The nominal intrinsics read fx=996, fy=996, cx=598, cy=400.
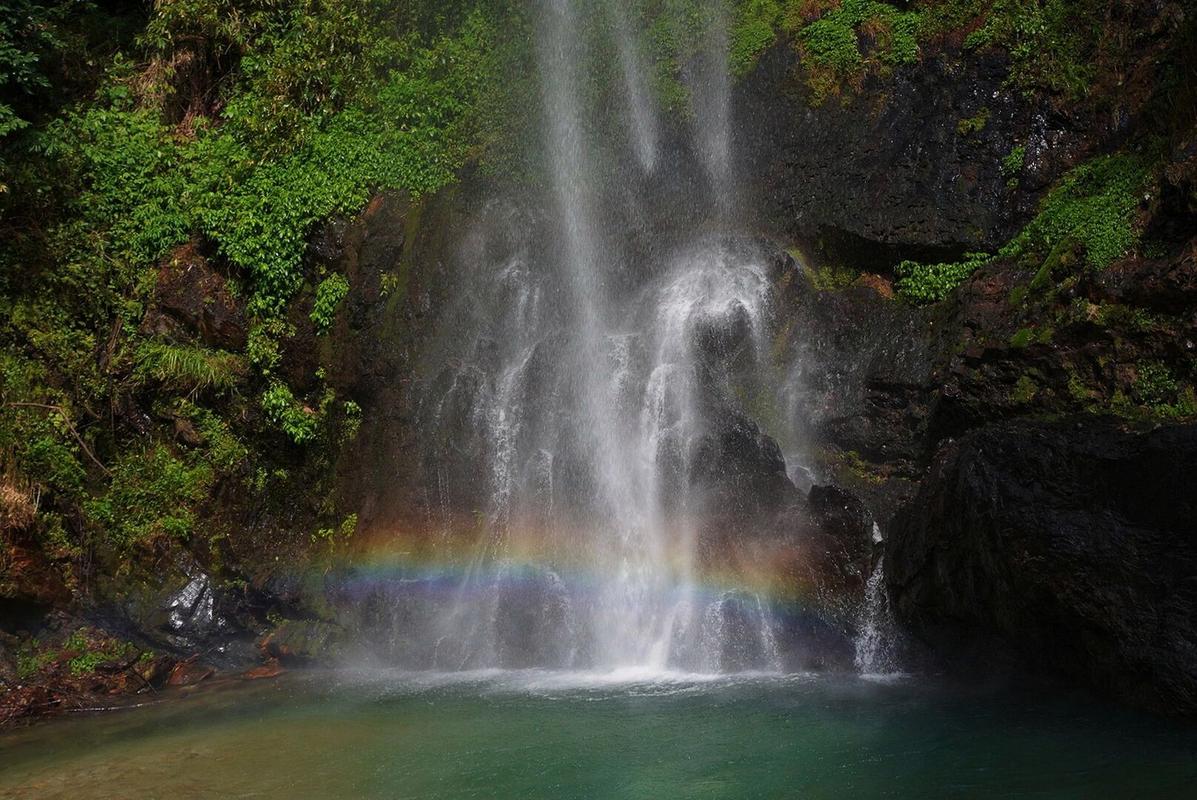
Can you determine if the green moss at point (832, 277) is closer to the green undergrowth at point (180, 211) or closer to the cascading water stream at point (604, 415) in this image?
the cascading water stream at point (604, 415)

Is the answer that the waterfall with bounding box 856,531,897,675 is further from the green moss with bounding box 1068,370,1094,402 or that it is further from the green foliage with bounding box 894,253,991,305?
the green foliage with bounding box 894,253,991,305

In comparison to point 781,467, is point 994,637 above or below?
below

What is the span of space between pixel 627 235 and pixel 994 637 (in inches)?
324

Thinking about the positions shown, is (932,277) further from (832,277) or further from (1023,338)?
(1023,338)

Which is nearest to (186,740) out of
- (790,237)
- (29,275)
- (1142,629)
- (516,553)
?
(516,553)

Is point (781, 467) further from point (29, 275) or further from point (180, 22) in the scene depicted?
point (180, 22)

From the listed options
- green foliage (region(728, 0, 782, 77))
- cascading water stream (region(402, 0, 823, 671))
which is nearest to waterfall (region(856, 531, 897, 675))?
cascading water stream (region(402, 0, 823, 671))

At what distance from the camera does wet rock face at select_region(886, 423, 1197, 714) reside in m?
8.03

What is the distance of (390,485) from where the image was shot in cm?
1374

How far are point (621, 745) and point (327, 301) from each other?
8.94 m

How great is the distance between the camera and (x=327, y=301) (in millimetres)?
15008

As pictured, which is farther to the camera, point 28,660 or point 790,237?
point 790,237

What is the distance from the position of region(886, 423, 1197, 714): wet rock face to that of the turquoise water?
46cm

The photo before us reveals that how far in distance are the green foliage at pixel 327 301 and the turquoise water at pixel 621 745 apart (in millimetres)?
5836
